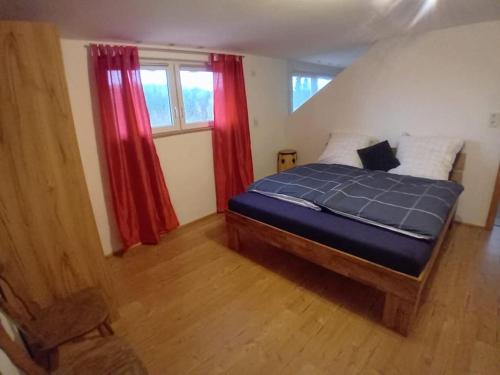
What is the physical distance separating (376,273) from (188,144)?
7.62 feet

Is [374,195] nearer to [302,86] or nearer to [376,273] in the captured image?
[376,273]

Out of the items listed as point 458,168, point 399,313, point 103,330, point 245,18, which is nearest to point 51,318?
point 103,330

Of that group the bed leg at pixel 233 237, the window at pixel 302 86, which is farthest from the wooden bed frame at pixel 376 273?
the window at pixel 302 86

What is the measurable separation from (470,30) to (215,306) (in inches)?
132

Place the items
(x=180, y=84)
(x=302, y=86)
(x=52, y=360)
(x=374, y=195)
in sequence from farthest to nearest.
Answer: (x=302, y=86) < (x=180, y=84) < (x=374, y=195) < (x=52, y=360)

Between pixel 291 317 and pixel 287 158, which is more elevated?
pixel 287 158

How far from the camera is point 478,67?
2514 millimetres

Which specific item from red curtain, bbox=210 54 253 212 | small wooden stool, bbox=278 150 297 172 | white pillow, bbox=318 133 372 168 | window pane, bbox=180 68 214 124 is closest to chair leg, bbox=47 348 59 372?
red curtain, bbox=210 54 253 212

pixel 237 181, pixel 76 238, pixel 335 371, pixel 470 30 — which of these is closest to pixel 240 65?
pixel 237 181

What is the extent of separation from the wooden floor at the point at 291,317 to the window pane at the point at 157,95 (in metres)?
1.45

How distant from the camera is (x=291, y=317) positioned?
1765 mm

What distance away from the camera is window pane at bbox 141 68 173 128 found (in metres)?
2.69

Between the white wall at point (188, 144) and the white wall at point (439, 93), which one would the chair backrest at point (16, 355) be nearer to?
the white wall at point (188, 144)

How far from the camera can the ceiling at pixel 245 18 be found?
5.27 feet
